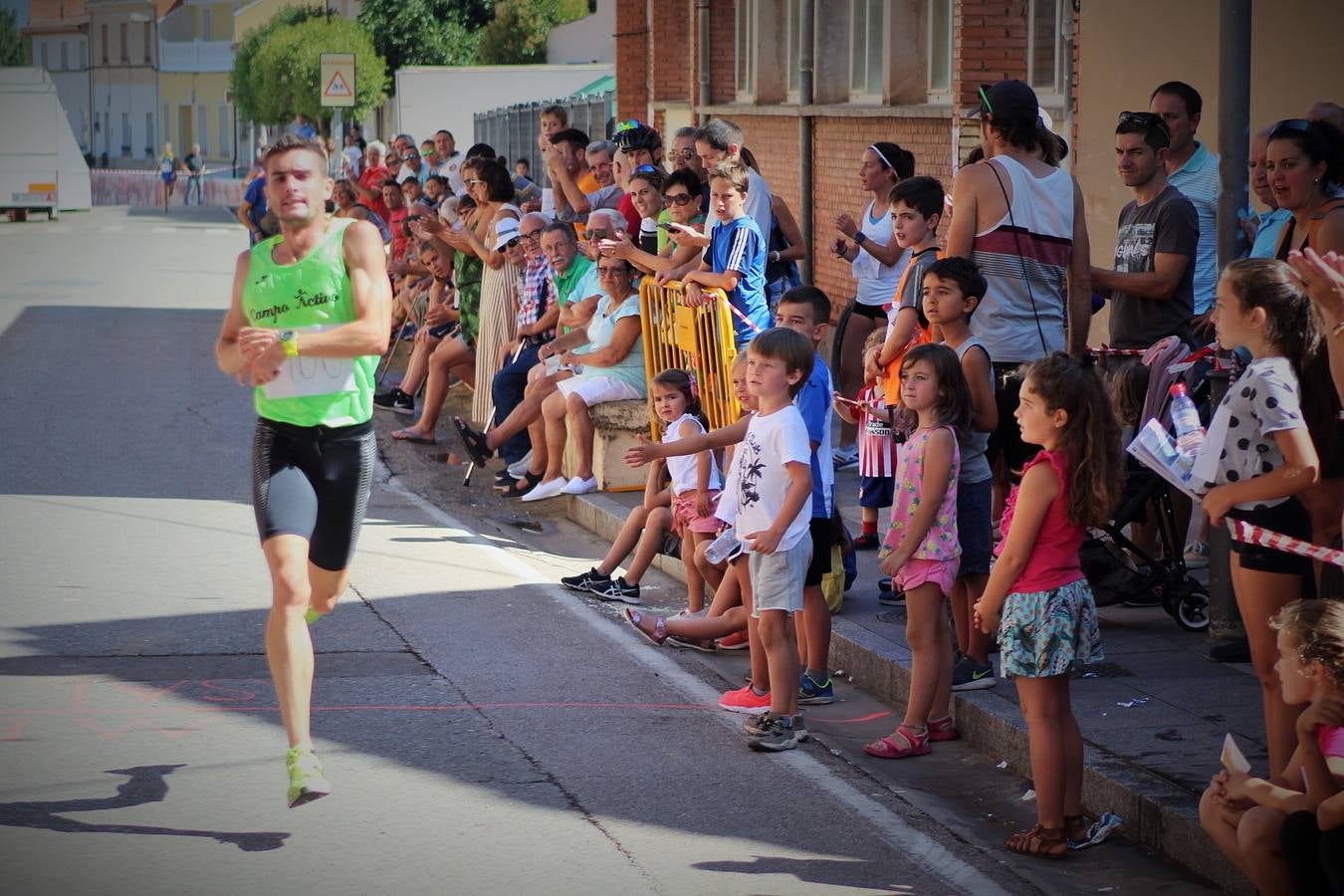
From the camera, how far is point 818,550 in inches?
269

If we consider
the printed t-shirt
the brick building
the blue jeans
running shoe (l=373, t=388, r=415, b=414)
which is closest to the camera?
the printed t-shirt

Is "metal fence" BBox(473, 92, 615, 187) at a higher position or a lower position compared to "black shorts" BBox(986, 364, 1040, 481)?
higher

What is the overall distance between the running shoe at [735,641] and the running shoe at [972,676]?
4.18 feet

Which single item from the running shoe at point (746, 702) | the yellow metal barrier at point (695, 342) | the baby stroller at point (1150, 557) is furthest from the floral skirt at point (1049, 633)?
the yellow metal barrier at point (695, 342)

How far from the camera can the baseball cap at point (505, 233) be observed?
1248cm

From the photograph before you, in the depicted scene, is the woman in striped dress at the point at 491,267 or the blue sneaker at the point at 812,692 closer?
the blue sneaker at the point at 812,692

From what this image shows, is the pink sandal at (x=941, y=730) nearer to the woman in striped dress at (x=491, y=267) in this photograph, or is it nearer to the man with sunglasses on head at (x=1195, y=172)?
the man with sunglasses on head at (x=1195, y=172)

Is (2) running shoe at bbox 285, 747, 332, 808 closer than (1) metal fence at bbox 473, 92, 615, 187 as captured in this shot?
Yes

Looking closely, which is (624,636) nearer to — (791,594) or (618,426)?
(791,594)

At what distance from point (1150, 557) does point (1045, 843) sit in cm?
256

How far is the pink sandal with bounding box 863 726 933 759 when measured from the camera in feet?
20.3

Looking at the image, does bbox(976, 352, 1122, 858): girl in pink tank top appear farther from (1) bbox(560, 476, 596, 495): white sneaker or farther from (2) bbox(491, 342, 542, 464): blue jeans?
(2) bbox(491, 342, 542, 464): blue jeans

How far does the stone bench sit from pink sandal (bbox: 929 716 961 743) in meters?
4.56

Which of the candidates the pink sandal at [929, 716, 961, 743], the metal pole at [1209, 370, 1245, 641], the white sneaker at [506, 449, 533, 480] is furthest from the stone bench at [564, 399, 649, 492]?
the pink sandal at [929, 716, 961, 743]
